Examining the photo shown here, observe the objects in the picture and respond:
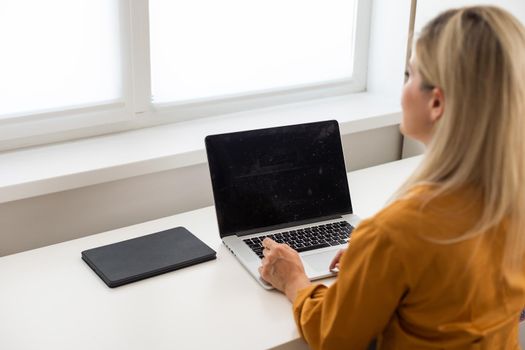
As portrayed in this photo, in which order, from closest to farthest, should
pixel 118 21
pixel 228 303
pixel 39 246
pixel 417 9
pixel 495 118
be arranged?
1. pixel 495 118
2. pixel 228 303
3. pixel 39 246
4. pixel 118 21
5. pixel 417 9

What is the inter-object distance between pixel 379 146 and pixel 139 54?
2.65ft

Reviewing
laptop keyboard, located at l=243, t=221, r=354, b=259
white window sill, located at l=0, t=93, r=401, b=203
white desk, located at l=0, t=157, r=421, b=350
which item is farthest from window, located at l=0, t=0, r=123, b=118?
laptop keyboard, located at l=243, t=221, r=354, b=259

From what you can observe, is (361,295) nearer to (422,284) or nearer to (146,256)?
(422,284)

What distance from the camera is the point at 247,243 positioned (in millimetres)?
1553

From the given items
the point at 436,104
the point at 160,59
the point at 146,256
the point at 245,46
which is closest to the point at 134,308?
the point at 146,256

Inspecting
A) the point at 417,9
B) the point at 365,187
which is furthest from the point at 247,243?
the point at 417,9

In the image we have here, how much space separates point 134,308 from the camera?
4.37ft

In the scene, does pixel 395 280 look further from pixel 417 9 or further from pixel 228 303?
pixel 417 9

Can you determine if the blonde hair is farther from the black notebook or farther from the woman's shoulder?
the black notebook

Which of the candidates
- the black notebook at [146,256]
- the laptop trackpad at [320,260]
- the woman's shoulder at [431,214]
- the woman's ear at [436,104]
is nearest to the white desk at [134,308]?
the black notebook at [146,256]

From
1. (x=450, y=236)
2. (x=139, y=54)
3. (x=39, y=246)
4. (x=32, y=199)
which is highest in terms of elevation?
(x=139, y=54)

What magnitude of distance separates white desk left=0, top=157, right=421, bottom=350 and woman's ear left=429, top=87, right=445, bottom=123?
0.45 meters

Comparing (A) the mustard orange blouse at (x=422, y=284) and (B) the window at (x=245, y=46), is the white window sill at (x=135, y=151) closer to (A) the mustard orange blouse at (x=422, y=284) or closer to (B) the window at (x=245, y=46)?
(B) the window at (x=245, y=46)

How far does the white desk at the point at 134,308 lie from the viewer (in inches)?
48.7
